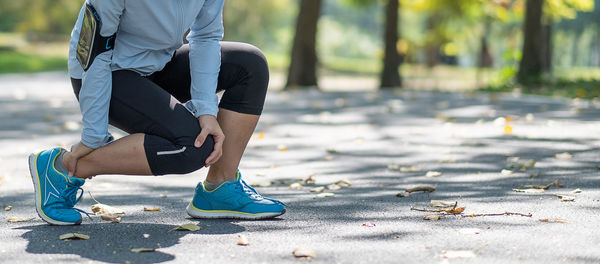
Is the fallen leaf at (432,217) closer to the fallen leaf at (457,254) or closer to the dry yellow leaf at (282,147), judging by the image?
the fallen leaf at (457,254)

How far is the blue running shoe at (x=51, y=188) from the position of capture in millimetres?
3553

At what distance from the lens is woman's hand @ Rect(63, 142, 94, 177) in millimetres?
3453

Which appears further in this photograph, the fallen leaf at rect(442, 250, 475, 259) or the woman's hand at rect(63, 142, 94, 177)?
the woman's hand at rect(63, 142, 94, 177)

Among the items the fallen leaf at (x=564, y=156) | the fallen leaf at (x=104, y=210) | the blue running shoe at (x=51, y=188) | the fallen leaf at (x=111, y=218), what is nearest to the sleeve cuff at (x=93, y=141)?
the blue running shoe at (x=51, y=188)

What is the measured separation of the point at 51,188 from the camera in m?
3.56

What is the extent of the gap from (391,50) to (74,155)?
14.4 metres

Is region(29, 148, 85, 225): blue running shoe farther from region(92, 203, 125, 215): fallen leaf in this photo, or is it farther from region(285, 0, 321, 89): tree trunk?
region(285, 0, 321, 89): tree trunk

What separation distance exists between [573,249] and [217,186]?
1.60 meters

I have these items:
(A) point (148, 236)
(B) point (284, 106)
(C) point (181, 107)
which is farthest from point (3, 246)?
(B) point (284, 106)

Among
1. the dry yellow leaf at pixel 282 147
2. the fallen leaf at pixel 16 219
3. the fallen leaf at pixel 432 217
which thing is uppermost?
the fallen leaf at pixel 432 217

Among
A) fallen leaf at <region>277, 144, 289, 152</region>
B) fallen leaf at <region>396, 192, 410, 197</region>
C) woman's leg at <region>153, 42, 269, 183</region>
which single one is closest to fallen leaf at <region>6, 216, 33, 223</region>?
woman's leg at <region>153, 42, 269, 183</region>

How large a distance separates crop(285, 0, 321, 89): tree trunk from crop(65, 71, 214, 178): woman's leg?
Result: 44.8ft

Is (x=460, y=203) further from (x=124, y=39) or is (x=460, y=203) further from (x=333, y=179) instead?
(x=124, y=39)

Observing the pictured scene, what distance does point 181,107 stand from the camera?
3455 mm
